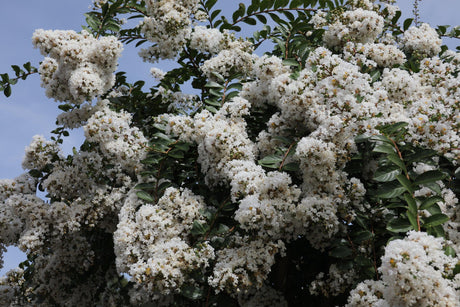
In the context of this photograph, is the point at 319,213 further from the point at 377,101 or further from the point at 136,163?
the point at 136,163

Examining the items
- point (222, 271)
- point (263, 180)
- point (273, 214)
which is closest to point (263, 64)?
point (263, 180)

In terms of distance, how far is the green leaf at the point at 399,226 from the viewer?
8.45 feet

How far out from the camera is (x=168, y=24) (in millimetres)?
4488

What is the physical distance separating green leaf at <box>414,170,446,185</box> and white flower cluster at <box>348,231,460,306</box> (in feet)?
1.51

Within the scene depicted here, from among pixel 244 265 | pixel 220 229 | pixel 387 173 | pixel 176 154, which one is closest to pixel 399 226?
pixel 387 173

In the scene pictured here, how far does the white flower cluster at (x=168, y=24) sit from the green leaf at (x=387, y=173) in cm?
263

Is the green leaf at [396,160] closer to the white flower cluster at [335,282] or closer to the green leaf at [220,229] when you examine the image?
the white flower cluster at [335,282]

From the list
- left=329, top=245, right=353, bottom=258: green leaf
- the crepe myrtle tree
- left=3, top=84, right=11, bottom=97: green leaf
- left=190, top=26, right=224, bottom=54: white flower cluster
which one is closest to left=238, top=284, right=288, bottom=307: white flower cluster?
the crepe myrtle tree

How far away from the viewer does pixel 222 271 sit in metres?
2.83

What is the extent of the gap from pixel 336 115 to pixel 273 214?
0.87 meters

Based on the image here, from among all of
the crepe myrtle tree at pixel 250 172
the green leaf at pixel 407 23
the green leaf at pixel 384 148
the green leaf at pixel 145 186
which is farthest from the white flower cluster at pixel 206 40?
the green leaf at pixel 384 148

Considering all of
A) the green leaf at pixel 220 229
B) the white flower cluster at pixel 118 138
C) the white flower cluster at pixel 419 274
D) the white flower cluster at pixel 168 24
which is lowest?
the white flower cluster at pixel 419 274

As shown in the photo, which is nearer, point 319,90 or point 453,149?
point 453,149

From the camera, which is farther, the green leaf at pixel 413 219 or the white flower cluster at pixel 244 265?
the white flower cluster at pixel 244 265
